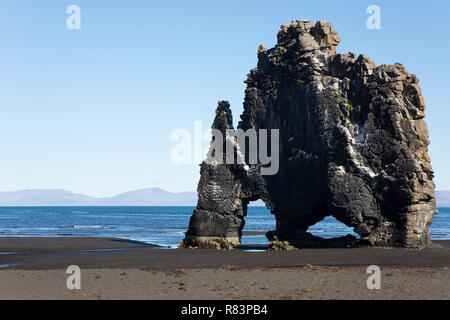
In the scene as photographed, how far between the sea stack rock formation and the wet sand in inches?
137

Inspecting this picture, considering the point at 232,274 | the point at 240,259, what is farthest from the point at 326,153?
the point at 232,274

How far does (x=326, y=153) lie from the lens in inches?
1825

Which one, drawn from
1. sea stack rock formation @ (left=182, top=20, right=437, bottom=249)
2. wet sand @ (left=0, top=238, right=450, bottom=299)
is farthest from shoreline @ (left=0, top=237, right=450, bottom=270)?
sea stack rock formation @ (left=182, top=20, right=437, bottom=249)

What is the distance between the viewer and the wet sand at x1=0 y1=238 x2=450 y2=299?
2540cm

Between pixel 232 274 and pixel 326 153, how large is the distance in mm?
18089

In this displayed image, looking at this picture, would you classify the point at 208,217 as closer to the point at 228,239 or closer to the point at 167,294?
the point at 228,239

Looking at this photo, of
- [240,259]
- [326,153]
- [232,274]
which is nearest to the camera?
[232,274]

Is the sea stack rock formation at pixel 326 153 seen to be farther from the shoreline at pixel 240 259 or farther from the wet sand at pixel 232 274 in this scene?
the wet sand at pixel 232 274

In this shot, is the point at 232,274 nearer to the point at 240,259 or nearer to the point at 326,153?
the point at 240,259

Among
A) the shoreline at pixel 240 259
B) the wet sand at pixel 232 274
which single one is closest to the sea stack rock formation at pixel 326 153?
the shoreline at pixel 240 259

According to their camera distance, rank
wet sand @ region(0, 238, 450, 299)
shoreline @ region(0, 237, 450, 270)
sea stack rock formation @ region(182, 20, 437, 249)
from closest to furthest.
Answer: wet sand @ region(0, 238, 450, 299) < shoreline @ region(0, 237, 450, 270) < sea stack rock formation @ region(182, 20, 437, 249)

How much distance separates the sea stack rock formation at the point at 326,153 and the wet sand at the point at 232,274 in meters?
3.47

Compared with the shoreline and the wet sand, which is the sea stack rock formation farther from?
the wet sand

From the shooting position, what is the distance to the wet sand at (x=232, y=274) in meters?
25.4
